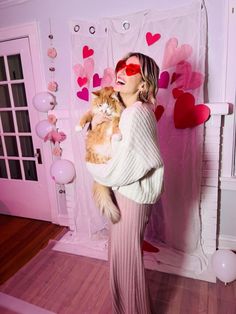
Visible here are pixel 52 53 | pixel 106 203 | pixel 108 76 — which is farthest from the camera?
pixel 52 53

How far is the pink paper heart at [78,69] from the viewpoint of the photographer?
2.04 metres

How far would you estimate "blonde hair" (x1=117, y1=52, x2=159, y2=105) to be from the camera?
3.59ft

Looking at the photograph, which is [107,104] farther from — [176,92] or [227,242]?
[227,242]

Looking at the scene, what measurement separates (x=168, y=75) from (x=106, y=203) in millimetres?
1094

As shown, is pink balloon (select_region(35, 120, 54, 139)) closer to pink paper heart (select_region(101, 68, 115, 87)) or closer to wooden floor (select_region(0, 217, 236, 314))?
pink paper heart (select_region(101, 68, 115, 87))

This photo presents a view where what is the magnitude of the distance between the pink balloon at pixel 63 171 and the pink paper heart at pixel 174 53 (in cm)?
115

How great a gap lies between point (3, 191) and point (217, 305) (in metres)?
2.43

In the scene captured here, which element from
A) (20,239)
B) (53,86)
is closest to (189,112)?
(53,86)

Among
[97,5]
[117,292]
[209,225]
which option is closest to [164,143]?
[209,225]

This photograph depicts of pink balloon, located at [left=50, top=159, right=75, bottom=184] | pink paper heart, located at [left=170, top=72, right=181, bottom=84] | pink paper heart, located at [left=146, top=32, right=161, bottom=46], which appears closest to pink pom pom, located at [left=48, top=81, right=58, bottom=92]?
pink balloon, located at [left=50, top=159, right=75, bottom=184]

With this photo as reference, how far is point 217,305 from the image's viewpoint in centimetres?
164

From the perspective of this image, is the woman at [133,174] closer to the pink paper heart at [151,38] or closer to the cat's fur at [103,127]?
the cat's fur at [103,127]

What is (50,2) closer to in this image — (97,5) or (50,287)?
(97,5)

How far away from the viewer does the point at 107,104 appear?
1086 mm
